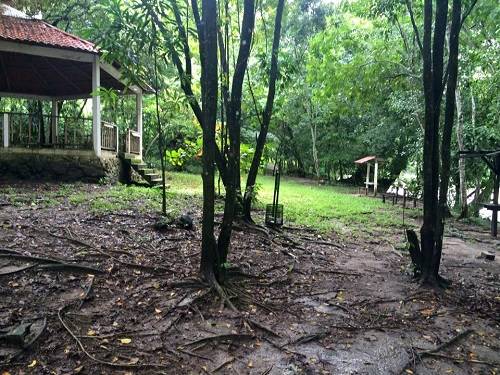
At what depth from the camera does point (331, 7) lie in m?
9.62

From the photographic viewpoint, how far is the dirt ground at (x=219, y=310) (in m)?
3.63

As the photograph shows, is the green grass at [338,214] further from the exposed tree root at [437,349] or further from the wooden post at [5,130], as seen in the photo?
the exposed tree root at [437,349]

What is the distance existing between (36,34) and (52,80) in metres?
3.94

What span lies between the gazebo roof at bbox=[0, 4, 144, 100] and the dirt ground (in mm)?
4769

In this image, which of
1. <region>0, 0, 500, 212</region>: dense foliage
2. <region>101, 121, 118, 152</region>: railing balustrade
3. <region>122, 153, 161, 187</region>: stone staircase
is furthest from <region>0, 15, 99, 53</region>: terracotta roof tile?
<region>122, 153, 161, 187</region>: stone staircase

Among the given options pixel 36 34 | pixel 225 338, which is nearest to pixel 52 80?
pixel 36 34

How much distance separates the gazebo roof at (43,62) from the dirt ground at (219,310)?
15.6ft

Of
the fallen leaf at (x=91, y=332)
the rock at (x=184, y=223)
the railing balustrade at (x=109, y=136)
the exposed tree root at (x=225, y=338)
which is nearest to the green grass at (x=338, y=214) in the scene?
the railing balustrade at (x=109, y=136)

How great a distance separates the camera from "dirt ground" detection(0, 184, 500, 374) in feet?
11.9

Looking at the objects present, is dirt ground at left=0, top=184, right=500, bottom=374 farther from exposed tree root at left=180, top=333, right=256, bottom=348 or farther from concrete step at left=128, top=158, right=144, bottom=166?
concrete step at left=128, top=158, right=144, bottom=166

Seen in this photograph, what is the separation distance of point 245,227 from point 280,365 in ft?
16.4

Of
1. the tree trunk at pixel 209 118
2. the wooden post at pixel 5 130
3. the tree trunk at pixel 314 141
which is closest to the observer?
the tree trunk at pixel 209 118

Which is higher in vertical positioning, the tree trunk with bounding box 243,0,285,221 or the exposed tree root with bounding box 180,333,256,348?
the tree trunk with bounding box 243,0,285,221

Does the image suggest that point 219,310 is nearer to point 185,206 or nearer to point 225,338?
point 225,338
